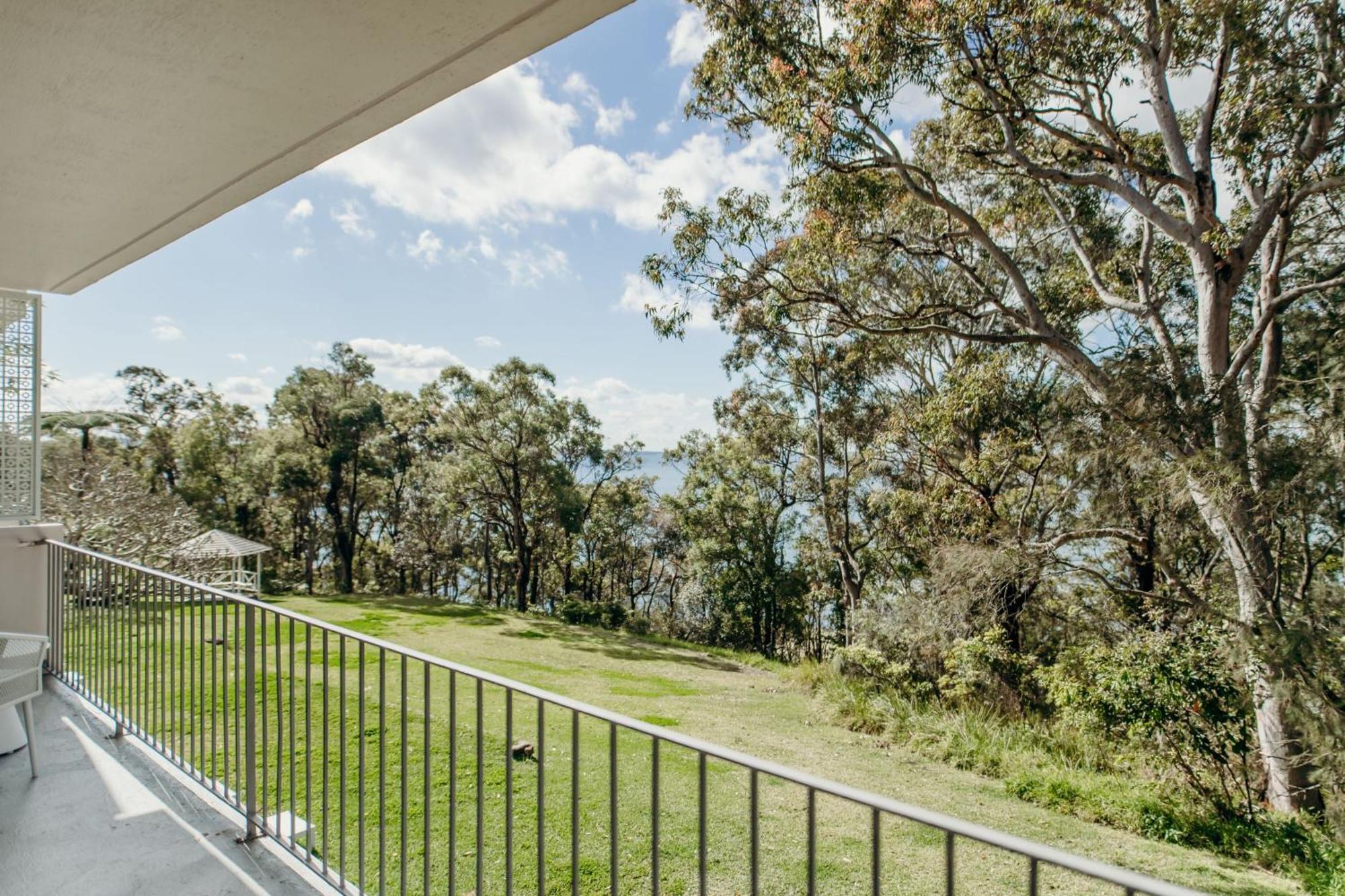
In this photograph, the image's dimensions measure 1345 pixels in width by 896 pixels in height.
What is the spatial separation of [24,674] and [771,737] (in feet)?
18.3

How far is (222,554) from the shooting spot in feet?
34.0

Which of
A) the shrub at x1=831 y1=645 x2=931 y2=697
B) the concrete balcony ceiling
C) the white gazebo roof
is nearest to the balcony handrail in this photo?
the concrete balcony ceiling

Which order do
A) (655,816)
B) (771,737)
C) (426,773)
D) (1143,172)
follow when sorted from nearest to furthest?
(655,816) < (426,773) < (1143,172) < (771,737)

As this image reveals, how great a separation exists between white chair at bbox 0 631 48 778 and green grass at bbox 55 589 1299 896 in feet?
0.95

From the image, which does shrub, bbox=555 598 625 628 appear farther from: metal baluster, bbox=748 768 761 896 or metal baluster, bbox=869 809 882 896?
metal baluster, bbox=869 809 882 896

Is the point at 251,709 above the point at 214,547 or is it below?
above

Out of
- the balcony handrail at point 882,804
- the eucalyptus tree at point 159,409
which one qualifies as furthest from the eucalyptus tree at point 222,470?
the balcony handrail at point 882,804

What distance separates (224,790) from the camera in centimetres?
244

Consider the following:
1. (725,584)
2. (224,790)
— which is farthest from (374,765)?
(725,584)

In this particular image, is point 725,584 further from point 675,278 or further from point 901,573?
point 675,278

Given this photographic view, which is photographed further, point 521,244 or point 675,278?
point 521,244

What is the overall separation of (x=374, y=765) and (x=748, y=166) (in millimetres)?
8795

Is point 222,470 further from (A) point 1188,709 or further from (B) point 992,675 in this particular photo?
(A) point 1188,709

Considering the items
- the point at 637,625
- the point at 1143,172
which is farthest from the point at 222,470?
the point at 1143,172
